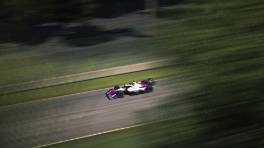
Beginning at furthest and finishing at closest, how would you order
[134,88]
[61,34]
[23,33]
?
[134,88] < [61,34] < [23,33]

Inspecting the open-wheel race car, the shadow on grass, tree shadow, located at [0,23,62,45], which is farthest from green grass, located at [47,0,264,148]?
the open-wheel race car

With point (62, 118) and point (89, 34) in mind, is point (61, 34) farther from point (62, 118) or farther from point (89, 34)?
point (62, 118)

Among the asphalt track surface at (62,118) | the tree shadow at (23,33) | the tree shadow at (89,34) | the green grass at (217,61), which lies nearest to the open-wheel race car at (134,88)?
the tree shadow at (89,34)

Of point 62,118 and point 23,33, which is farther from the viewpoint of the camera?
point 62,118

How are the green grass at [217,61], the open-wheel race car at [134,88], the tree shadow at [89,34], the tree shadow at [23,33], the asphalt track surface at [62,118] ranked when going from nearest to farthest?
the green grass at [217,61], the tree shadow at [23,33], the tree shadow at [89,34], the open-wheel race car at [134,88], the asphalt track surface at [62,118]

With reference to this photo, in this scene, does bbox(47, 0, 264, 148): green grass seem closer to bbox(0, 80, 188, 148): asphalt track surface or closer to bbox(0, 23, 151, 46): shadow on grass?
bbox(0, 23, 151, 46): shadow on grass

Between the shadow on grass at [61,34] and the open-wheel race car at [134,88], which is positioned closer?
the shadow on grass at [61,34]

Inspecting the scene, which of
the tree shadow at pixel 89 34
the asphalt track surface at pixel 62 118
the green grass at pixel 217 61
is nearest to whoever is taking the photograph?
the green grass at pixel 217 61

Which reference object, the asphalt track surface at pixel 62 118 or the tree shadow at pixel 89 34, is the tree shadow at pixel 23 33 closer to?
the tree shadow at pixel 89 34

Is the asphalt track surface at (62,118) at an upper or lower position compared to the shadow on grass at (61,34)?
upper

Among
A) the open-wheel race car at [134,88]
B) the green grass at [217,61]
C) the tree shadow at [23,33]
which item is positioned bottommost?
the green grass at [217,61]

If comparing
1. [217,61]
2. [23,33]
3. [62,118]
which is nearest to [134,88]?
[23,33]

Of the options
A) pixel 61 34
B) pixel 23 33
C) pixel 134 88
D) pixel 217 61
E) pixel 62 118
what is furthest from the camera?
pixel 62 118
